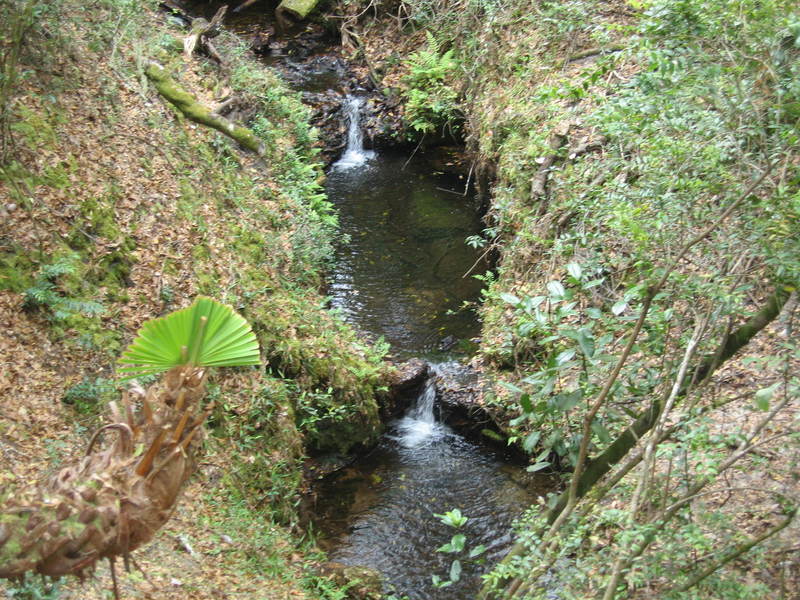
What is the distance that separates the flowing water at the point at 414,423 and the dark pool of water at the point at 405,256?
0.9 inches

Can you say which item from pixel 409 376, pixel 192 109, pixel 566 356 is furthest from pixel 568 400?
pixel 192 109

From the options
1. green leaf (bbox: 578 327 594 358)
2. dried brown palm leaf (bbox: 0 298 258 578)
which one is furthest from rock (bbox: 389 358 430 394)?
dried brown palm leaf (bbox: 0 298 258 578)

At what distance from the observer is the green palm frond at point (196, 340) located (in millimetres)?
2719

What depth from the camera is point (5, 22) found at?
21.1ft

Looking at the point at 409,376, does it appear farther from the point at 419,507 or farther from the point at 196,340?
the point at 196,340

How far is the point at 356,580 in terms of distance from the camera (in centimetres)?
625

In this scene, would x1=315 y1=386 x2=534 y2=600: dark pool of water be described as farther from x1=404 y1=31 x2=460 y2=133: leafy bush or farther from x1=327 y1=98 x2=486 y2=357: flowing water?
x1=404 y1=31 x2=460 y2=133: leafy bush

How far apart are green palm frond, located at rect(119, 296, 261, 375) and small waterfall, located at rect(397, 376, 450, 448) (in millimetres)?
6090

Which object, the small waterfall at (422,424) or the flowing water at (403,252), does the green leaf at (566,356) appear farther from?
the flowing water at (403,252)

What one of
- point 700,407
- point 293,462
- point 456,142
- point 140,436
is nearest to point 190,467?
point 140,436

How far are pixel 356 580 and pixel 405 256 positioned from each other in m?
6.87

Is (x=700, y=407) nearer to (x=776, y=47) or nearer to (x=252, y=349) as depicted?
(x=776, y=47)

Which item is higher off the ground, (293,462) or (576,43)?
(576,43)

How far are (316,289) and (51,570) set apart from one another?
7368 mm
